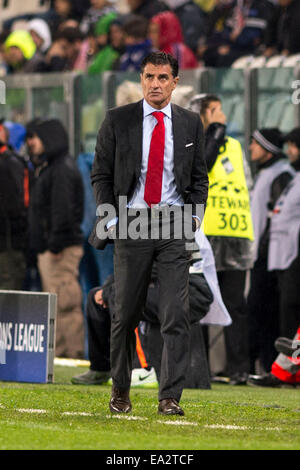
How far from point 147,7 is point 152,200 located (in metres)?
9.58

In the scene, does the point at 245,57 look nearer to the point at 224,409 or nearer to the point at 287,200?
the point at 287,200

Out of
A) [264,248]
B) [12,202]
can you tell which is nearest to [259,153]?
[264,248]

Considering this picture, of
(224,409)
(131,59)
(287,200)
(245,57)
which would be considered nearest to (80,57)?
(131,59)

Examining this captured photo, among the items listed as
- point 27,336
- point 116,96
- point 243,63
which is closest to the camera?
point 27,336

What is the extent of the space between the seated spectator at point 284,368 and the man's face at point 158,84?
135 inches

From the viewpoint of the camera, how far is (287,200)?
1200 centimetres

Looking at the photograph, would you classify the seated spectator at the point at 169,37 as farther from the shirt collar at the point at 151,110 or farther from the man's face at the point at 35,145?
the shirt collar at the point at 151,110

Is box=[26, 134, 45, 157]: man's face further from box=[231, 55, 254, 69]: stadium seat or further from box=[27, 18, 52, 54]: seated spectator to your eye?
box=[27, 18, 52, 54]: seated spectator

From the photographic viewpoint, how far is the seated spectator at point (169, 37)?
50.3ft

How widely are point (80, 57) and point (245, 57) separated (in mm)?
3948

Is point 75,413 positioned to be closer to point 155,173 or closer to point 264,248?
point 155,173

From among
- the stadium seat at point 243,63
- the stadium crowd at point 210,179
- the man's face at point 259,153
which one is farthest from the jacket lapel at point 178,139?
the stadium seat at point 243,63

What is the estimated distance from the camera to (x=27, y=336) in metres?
10.6

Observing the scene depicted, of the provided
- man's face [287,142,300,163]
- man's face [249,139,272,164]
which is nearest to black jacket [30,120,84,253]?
man's face [249,139,272,164]
